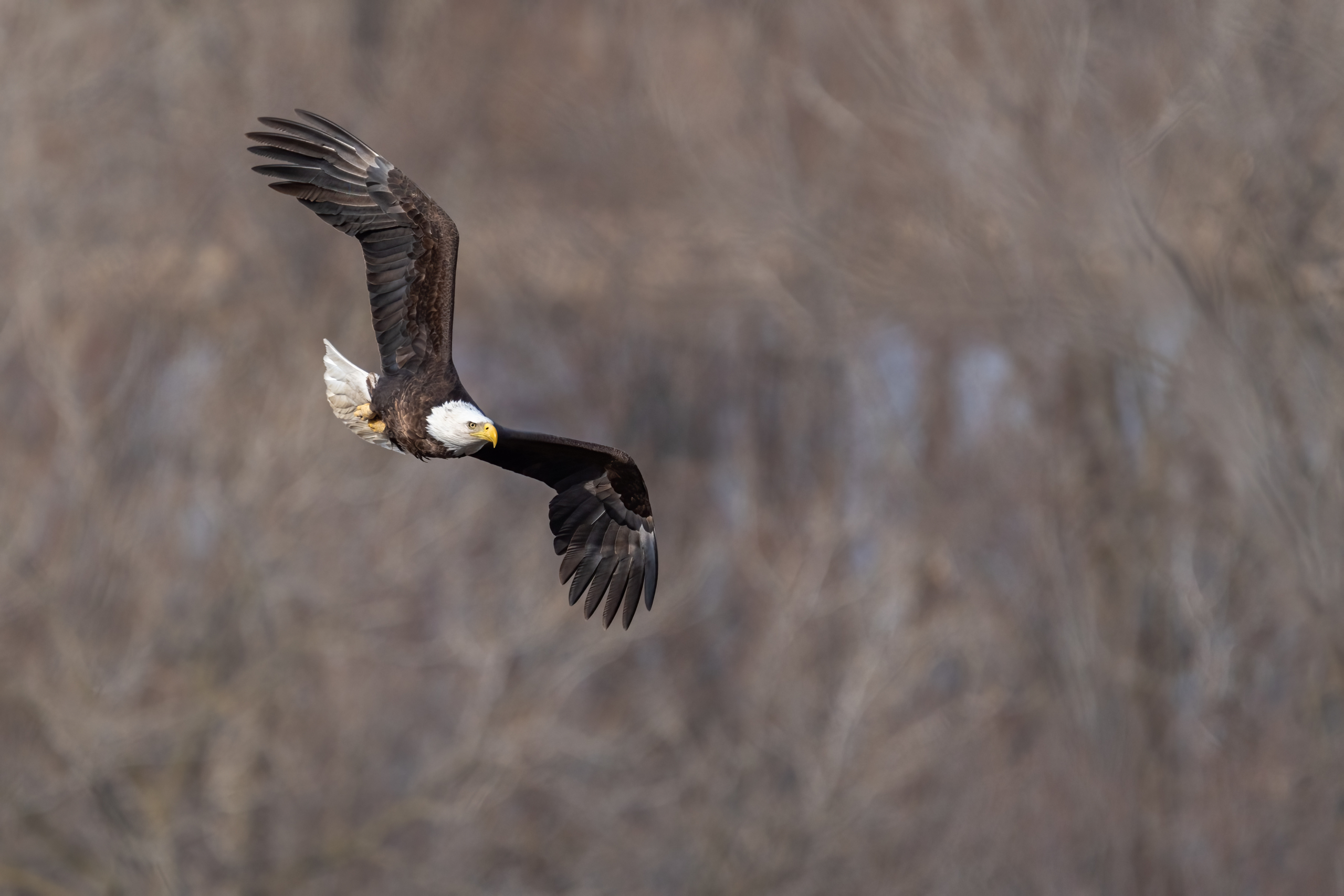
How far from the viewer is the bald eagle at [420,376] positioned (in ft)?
25.7

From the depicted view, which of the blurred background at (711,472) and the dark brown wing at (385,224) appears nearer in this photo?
the dark brown wing at (385,224)

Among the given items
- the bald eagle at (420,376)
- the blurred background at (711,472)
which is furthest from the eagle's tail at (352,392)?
the blurred background at (711,472)

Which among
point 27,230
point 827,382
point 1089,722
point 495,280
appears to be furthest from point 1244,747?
point 27,230

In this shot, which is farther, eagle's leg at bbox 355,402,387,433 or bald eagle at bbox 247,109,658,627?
eagle's leg at bbox 355,402,387,433

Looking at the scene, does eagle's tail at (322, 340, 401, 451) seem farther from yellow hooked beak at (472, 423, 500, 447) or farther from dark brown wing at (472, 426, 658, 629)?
yellow hooked beak at (472, 423, 500, 447)

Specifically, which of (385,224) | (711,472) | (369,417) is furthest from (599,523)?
(711,472)

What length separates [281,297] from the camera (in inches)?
777

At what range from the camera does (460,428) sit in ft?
25.0

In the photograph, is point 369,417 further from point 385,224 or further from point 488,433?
point 488,433

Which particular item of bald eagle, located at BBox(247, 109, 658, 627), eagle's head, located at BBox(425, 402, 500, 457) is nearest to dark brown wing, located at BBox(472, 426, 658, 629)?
bald eagle, located at BBox(247, 109, 658, 627)

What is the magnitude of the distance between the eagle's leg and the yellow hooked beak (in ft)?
2.54

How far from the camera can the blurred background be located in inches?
613

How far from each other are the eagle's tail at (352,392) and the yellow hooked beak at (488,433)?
763 mm

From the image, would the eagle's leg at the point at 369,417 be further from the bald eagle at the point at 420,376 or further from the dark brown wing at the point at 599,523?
the dark brown wing at the point at 599,523
